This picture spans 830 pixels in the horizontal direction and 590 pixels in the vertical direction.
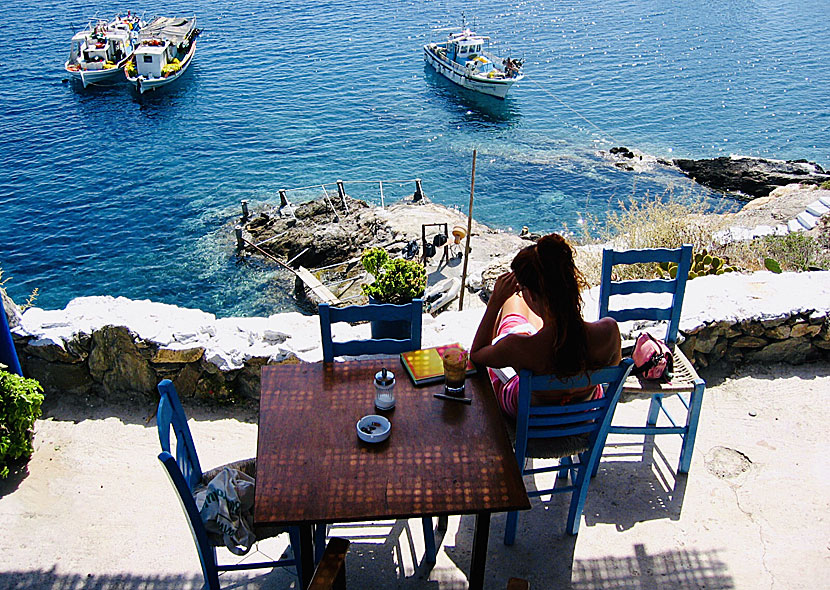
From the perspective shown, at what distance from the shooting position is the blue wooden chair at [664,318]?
3.99 m

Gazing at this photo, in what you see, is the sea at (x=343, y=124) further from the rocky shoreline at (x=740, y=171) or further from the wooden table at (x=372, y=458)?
the wooden table at (x=372, y=458)

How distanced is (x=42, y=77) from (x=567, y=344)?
40.6 metres

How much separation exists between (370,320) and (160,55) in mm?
35979

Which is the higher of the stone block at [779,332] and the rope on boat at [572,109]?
the stone block at [779,332]

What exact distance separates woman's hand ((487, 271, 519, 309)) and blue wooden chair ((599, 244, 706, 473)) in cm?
96

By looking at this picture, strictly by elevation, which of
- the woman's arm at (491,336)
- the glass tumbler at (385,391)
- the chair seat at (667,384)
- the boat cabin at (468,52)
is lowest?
the boat cabin at (468,52)

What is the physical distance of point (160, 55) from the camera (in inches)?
1372

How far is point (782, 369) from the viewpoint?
207 inches

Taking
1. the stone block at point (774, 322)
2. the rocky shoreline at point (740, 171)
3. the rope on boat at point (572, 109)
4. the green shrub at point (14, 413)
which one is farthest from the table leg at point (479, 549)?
the rope on boat at point (572, 109)

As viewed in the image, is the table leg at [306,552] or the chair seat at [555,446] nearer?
the table leg at [306,552]

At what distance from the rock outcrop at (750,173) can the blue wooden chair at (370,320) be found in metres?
23.9

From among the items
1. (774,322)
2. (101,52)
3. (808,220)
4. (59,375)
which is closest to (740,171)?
(808,220)

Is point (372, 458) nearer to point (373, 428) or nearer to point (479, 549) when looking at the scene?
point (373, 428)

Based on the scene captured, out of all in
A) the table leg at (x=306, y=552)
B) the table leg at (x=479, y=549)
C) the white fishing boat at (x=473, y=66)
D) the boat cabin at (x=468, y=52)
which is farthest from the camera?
the boat cabin at (x=468, y=52)
